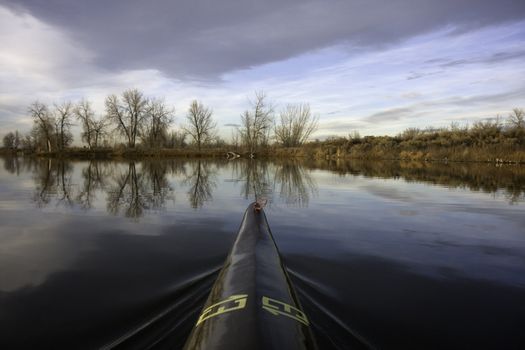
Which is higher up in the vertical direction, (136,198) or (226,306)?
(226,306)

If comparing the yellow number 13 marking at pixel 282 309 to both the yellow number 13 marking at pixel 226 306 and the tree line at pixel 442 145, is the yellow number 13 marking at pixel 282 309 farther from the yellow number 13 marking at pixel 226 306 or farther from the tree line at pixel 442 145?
the tree line at pixel 442 145

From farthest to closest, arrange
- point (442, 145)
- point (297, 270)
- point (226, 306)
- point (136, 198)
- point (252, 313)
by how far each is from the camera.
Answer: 1. point (442, 145)
2. point (136, 198)
3. point (297, 270)
4. point (226, 306)
5. point (252, 313)

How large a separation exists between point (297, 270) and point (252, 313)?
111 inches

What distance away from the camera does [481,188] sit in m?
14.5

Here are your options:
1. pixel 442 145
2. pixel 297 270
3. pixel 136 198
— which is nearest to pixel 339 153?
pixel 442 145

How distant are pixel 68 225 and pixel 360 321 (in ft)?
23.0

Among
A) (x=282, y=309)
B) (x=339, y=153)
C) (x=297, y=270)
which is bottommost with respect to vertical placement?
(x=297, y=270)

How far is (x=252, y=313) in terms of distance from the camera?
231 cm

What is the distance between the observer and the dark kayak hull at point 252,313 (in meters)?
2.10

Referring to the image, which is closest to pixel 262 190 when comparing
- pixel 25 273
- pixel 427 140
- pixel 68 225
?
pixel 68 225

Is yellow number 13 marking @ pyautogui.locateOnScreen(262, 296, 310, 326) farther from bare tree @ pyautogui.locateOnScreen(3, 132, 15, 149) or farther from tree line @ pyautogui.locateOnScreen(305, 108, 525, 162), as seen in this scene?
bare tree @ pyautogui.locateOnScreen(3, 132, 15, 149)

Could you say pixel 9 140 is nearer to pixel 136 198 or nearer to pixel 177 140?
pixel 177 140

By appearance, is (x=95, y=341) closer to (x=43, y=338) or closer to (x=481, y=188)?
(x=43, y=338)

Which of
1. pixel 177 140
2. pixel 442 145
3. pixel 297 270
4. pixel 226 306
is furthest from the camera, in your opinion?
pixel 177 140
